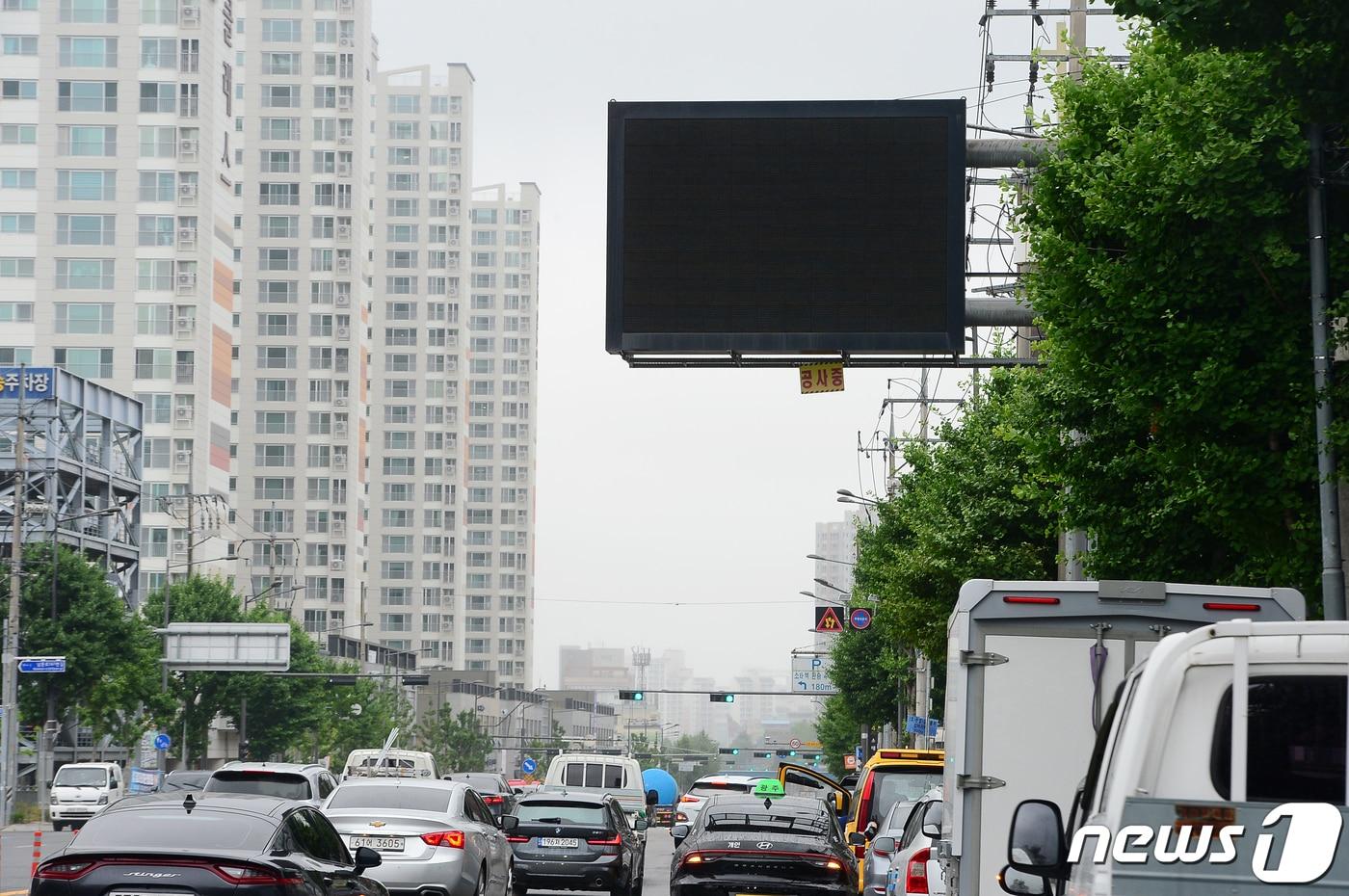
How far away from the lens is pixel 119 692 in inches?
Answer: 2712

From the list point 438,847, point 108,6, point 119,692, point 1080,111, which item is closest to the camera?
point 438,847

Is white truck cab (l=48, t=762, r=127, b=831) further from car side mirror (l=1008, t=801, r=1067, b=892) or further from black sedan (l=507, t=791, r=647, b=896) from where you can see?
car side mirror (l=1008, t=801, r=1067, b=892)

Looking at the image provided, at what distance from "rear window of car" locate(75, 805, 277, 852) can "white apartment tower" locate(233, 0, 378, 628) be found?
492 ft

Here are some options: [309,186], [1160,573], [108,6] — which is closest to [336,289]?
[309,186]

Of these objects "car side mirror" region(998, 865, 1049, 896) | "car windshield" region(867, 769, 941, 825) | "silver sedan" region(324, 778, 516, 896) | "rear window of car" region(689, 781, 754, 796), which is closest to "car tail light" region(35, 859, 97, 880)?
"silver sedan" region(324, 778, 516, 896)

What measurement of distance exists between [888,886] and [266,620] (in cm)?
8052

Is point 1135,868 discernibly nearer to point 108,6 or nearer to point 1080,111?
point 1080,111

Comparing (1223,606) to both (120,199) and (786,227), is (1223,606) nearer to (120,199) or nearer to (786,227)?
(786,227)

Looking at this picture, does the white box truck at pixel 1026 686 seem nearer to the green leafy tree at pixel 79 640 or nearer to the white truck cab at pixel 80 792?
the white truck cab at pixel 80 792

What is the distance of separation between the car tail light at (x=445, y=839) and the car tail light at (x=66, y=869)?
22.9ft

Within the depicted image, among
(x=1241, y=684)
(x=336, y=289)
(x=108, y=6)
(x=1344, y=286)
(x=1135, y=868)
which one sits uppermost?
(x=108, y=6)

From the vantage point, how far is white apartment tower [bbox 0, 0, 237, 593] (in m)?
120

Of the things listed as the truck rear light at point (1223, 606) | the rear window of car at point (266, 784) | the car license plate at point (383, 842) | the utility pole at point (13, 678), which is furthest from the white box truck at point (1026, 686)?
the utility pole at point (13, 678)

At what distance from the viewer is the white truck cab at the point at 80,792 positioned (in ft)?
180
